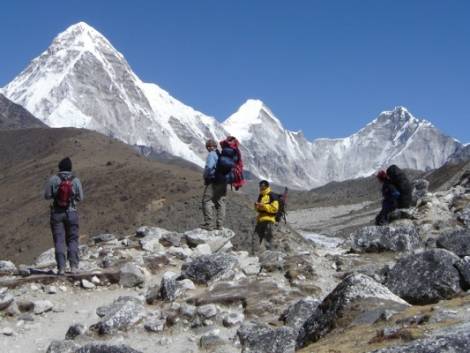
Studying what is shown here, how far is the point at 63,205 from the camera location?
45.9 feet

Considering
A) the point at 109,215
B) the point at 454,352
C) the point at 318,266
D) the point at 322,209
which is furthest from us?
the point at 322,209

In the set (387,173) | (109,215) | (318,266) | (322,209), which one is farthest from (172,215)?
(322,209)

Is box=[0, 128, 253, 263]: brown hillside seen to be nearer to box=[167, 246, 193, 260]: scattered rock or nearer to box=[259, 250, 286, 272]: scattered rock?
box=[167, 246, 193, 260]: scattered rock

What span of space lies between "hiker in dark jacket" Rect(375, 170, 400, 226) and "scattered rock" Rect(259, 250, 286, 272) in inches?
219

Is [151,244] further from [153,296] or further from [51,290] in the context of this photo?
[153,296]

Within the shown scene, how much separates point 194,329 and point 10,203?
70311 mm

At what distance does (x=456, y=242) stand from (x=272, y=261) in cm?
344

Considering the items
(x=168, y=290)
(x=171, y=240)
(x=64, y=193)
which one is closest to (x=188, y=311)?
(x=168, y=290)

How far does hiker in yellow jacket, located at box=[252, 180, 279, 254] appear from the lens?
Answer: 56.4 feet

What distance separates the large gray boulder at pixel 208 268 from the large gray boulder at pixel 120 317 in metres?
1.67

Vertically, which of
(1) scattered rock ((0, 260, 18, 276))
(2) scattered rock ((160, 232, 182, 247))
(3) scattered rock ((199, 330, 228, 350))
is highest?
(2) scattered rock ((160, 232, 182, 247))

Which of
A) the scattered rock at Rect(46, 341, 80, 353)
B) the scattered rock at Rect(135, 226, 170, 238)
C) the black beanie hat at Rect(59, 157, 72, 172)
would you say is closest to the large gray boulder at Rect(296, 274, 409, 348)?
the scattered rock at Rect(46, 341, 80, 353)

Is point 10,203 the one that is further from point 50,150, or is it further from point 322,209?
point 322,209

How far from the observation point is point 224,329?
11258 millimetres
